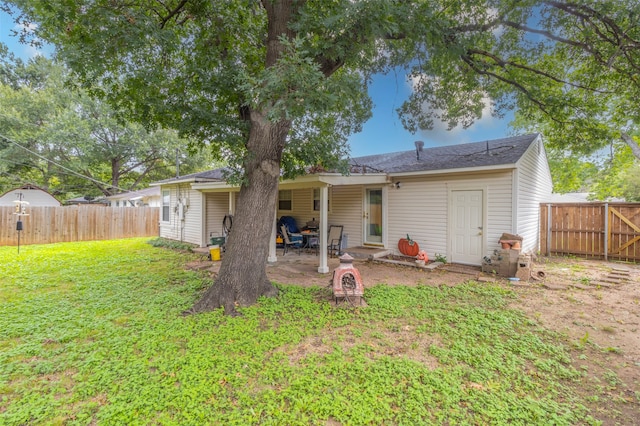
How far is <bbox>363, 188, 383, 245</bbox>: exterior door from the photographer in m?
8.75

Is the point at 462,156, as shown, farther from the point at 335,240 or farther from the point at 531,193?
the point at 335,240

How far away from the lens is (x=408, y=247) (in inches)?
316

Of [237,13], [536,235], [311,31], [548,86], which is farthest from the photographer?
[536,235]

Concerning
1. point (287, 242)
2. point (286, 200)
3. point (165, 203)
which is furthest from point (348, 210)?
point (165, 203)

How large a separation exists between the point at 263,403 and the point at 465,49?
5996 mm

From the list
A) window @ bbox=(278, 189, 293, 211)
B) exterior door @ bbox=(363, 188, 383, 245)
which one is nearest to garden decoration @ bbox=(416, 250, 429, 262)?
exterior door @ bbox=(363, 188, 383, 245)

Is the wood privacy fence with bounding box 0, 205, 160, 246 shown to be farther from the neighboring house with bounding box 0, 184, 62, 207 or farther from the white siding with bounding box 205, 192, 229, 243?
the white siding with bounding box 205, 192, 229, 243

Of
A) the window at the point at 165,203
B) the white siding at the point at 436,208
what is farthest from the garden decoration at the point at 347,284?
the window at the point at 165,203

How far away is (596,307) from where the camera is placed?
14.9 feet

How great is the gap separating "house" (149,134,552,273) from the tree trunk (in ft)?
6.01

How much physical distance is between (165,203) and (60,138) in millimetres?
10279

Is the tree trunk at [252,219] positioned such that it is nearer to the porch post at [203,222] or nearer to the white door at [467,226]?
the white door at [467,226]

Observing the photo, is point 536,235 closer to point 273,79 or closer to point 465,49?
point 465,49

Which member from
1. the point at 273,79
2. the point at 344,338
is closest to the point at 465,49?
the point at 273,79
